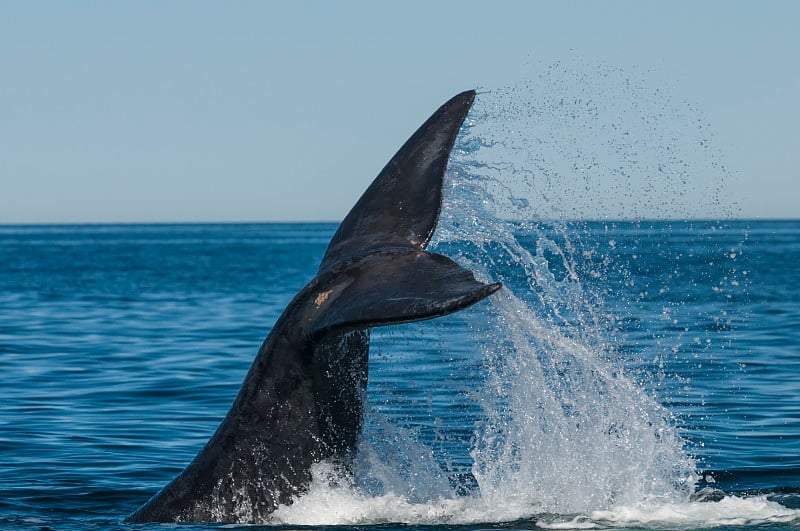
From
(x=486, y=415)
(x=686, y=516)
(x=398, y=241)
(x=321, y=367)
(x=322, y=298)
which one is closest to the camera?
(x=322, y=298)

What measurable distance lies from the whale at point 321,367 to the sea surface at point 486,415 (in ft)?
0.70

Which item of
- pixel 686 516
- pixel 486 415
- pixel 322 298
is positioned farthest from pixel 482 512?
pixel 486 415

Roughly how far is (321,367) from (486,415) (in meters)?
5.55

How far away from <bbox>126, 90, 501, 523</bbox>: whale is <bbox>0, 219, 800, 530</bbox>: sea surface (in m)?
0.21

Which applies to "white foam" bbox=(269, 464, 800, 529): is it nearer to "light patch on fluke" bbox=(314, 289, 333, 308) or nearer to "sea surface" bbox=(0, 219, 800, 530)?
"sea surface" bbox=(0, 219, 800, 530)

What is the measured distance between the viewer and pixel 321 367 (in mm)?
6094

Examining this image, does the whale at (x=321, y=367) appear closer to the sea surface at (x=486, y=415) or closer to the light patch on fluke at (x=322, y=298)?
the light patch on fluke at (x=322, y=298)

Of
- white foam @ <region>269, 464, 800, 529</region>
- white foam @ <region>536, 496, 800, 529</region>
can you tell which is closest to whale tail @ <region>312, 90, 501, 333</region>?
white foam @ <region>269, 464, 800, 529</region>

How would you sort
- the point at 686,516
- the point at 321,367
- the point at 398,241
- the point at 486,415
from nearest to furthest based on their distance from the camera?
the point at 321,367
the point at 398,241
the point at 686,516
the point at 486,415

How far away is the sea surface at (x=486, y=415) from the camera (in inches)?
287

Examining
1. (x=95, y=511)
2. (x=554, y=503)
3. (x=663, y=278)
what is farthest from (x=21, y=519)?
(x=663, y=278)

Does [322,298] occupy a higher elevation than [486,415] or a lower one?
higher

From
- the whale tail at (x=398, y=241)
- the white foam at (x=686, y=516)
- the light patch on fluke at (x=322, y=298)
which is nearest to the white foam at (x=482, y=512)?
the white foam at (x=686, y=516)

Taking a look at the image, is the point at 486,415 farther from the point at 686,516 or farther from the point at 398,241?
the point at 398,241
